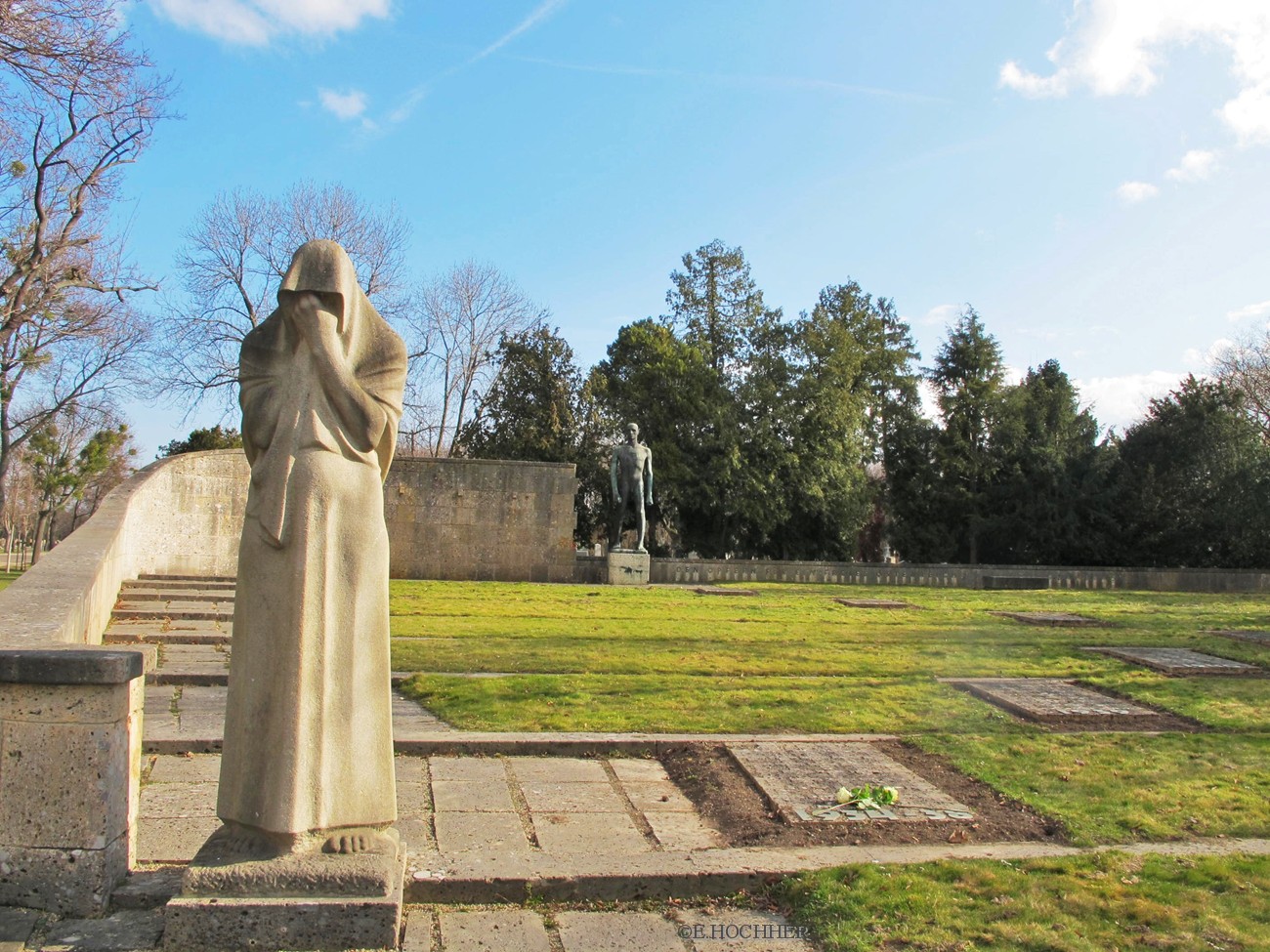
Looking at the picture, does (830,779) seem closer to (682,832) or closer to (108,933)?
(682,832)

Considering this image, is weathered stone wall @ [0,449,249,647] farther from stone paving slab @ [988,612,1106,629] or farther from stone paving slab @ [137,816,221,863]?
stone paving slab @ [988,612,1106,629]

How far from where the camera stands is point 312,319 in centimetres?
332

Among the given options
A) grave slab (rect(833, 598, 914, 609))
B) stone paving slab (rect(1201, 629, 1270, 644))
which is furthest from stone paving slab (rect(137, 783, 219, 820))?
grave slab (rect(833, 598, 914, 609))

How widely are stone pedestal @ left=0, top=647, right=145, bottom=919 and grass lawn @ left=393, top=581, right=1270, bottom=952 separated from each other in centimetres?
248

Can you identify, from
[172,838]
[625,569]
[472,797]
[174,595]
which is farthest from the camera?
[625,569]

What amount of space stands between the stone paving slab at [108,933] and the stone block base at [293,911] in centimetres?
12

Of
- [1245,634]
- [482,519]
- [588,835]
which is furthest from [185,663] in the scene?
[482,519]

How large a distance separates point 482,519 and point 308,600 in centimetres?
1787

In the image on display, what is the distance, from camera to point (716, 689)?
7746 mm

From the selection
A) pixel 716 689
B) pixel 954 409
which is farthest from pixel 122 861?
pixel 954 409

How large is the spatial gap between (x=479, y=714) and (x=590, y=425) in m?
29.1

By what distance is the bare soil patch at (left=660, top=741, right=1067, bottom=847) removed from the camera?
442cm

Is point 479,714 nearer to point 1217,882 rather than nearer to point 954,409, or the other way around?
point 1217,882

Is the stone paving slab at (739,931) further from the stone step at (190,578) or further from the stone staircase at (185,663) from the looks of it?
the stone step at (190,578)
